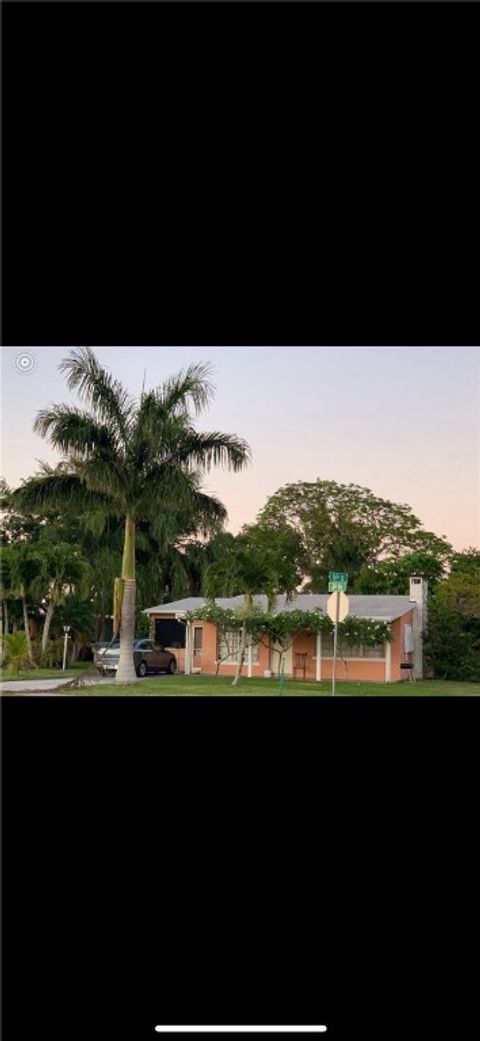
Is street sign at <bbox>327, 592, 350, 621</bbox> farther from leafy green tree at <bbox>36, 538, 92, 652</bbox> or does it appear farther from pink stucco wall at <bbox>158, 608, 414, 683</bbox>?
leafy green tree at <bbox>36, 538, 92, 652</bbox>

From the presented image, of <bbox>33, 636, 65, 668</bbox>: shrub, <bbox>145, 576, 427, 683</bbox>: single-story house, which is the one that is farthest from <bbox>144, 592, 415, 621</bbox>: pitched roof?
<bbox>33, 636, 65, 668</bbox>: shrub

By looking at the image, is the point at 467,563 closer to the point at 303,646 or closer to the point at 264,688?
the point at 303,646

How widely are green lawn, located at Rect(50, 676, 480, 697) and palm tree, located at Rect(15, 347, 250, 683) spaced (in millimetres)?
801

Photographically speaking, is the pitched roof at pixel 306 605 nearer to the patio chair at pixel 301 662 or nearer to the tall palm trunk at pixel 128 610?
the patio chair at pixel 301 662

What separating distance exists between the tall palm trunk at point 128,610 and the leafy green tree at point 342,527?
3.75m

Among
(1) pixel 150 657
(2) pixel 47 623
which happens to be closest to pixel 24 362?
(2) pixel 47 623
